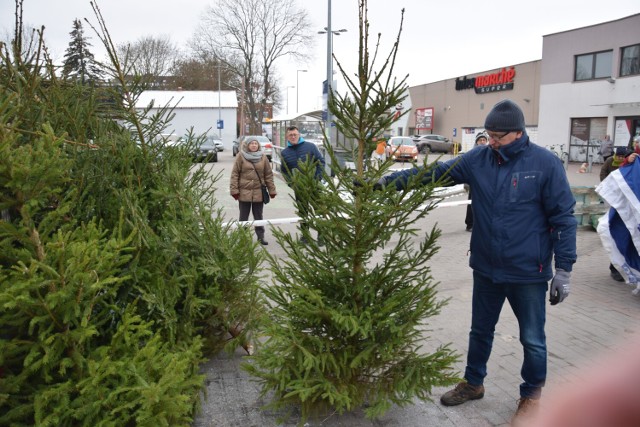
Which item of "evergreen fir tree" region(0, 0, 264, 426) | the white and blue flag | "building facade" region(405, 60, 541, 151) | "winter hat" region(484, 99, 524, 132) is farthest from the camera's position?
"building facade" region(405, 60, 541, 151)

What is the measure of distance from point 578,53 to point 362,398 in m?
37.7

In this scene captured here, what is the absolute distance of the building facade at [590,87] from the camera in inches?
1235

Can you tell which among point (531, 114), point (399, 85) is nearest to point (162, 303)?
point (399, 85)

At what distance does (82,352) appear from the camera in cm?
259

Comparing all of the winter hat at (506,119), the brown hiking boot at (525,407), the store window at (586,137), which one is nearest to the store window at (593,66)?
the store window at (586,137)

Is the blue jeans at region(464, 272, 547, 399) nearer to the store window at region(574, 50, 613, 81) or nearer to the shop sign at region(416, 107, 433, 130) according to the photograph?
the store window at region(574, 50, 613, 81)

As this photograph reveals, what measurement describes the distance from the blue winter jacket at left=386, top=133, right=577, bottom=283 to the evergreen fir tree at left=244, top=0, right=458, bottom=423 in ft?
1.03

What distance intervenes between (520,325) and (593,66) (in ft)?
119

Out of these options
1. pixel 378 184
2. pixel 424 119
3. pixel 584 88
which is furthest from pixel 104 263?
pixel 424 119

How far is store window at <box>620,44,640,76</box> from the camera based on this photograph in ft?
102

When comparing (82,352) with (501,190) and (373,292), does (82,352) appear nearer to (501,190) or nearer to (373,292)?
(373,292)

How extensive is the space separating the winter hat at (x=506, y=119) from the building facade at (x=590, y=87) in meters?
29.0

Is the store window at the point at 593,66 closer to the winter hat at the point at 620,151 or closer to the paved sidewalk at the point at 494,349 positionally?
the winter hat at the point at 620,151

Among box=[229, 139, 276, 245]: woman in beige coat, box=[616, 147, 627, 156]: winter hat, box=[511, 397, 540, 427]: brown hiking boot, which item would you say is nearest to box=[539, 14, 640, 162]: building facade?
box=[616, 147, 627, 156]: winter hat
